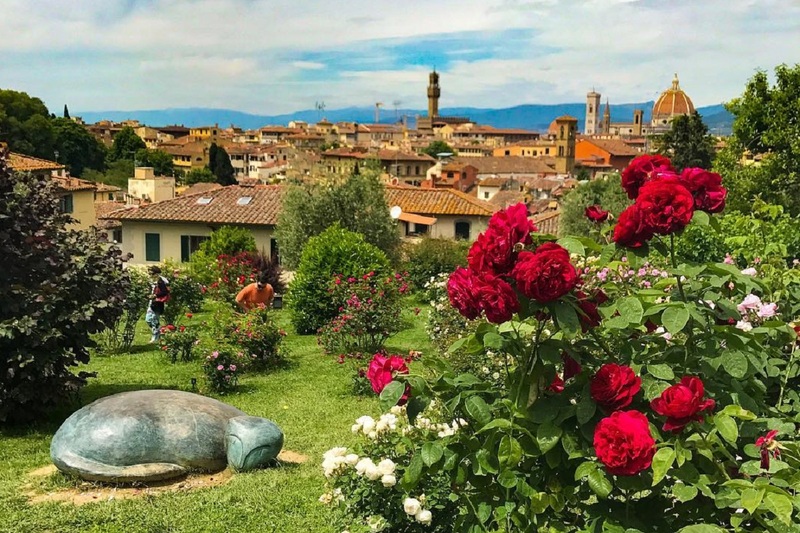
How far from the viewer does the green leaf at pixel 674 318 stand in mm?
2643

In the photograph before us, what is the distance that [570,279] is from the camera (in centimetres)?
254

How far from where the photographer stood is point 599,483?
263cm

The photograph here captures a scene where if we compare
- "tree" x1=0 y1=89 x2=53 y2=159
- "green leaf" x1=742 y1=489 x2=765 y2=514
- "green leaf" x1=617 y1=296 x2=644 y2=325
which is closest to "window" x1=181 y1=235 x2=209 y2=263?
"green leaf" x1=617 y1=296 x2=644 y2=325

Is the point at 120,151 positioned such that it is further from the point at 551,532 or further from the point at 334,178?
the point at 551,532

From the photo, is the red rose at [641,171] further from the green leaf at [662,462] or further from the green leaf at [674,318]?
the green leaf at [662,462]

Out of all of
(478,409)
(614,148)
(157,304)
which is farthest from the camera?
(614,148)

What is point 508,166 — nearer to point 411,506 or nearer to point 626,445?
point 411,506

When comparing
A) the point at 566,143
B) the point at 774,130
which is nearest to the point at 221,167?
the point at 566,143

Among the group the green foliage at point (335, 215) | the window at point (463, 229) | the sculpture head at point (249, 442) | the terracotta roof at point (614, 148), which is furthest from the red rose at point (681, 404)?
the terracotta roof at point (614, 148)

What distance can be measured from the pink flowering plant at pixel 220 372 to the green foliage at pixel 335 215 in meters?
13.4

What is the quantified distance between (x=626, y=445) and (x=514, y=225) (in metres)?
0.82

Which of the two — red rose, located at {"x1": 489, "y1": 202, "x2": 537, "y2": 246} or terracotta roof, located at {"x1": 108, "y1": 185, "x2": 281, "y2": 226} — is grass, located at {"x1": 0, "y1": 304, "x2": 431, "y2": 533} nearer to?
red rose, located at {"x1": 489, "y1": 202, "x2": 537, "y2": 246}

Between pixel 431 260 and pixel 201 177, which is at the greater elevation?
pixel 201 177

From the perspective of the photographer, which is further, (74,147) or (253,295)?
(74,147)
